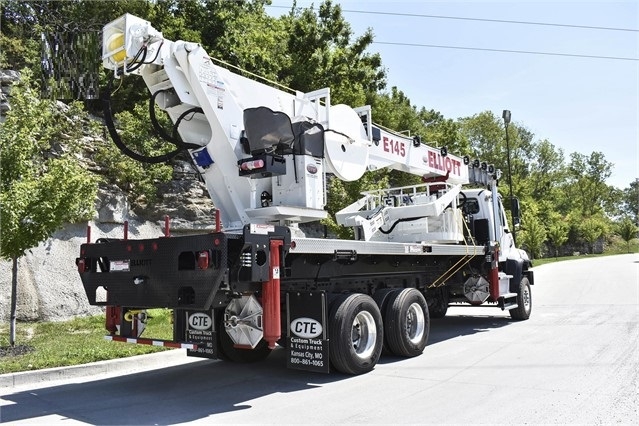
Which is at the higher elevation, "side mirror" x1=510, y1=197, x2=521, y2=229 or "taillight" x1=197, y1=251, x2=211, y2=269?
"side mirror" x1=510, y1=197, x2=521, y2=229

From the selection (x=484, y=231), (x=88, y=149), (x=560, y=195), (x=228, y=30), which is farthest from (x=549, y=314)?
(x=560, y=195)

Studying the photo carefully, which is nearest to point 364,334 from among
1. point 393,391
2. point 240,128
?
point 393,391

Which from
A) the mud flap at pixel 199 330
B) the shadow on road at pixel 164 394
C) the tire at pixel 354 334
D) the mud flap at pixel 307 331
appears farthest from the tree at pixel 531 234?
the mud flap at pixel 199 330

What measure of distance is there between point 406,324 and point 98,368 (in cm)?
444

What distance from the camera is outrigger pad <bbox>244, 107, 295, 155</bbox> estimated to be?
7031mm

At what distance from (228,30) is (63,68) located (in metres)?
6.37

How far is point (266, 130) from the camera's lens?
707cm

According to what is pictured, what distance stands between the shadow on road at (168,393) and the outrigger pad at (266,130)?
115 inches

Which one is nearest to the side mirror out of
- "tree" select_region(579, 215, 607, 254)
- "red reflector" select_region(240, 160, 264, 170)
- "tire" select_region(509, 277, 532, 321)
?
"tire" select_region(509, 277, 532, 321)

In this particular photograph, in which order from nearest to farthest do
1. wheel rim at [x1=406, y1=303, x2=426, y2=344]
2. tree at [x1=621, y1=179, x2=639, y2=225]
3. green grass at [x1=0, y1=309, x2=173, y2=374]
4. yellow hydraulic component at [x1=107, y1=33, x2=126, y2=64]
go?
yellow hydraulic component at [x1=107, y1=33, x2=126, y2=64], green grass at [x1=0, y1=309, x2=173, y2=374], wheel rim at [x1=406, y1=303, x2=426, y2=344], tree at [x1=621, y1=179, x2=639, y2=225]

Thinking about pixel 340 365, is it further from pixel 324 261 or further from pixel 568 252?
pixel 568 252

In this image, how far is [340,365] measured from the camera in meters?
6.87

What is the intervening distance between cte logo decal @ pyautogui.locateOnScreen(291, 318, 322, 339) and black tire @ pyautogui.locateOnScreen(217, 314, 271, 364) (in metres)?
1.23

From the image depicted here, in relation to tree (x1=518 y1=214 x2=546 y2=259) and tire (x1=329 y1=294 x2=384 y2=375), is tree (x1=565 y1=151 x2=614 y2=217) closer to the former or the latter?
tree (x1=518 y1=214 x2=546 y2=259)
